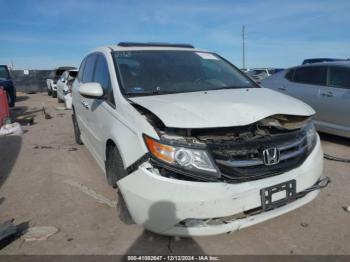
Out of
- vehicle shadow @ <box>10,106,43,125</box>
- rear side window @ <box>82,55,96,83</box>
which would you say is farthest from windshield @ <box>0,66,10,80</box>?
rear side window @ <box>82,55,96,83</box>

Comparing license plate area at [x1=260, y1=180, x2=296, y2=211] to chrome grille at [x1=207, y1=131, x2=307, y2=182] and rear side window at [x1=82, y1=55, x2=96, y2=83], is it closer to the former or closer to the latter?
chrome grille at [x1=207, y1=131, x2=307, y2=182]

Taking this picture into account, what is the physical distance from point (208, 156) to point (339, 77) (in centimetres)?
468

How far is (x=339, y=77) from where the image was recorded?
5898 mm

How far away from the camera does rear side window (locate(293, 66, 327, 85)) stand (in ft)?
20.5

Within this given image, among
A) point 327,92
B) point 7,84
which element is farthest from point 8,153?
point 7,84

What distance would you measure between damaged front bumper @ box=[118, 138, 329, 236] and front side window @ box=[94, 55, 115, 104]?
117 centimetres

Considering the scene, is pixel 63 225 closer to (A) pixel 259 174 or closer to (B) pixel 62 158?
(A) pixel 259 174

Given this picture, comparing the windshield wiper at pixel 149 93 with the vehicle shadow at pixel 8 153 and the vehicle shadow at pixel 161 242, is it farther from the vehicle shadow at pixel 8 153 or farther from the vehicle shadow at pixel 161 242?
the vehicle shadow at pixel 8 153

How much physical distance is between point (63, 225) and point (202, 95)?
1908mm

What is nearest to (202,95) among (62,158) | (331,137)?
(62,158)

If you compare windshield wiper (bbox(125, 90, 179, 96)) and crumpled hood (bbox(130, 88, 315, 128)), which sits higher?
windshield wiper (bbox(125, 90, 179, 96))

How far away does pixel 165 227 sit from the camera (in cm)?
241

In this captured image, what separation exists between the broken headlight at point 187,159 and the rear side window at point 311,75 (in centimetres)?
481

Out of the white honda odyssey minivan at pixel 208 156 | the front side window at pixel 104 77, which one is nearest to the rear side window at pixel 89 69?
the front side window at pixel 104 77
